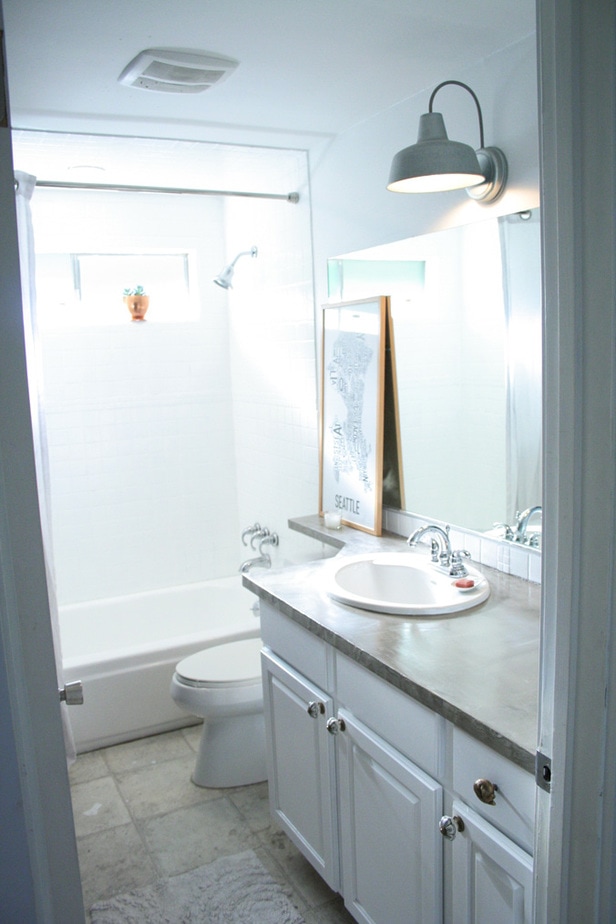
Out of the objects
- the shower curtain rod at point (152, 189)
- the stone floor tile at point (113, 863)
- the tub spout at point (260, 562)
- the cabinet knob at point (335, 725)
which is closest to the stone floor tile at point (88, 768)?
the stone floor tile at point (113, 863)

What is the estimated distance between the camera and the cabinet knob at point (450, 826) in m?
1.52

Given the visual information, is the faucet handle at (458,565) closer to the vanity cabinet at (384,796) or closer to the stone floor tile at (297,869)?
the vanity cabinet at (384,796)

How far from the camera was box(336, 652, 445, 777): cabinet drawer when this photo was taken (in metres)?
1.59

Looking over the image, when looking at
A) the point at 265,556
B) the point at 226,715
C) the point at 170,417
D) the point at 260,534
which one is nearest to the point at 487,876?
the point at 226,715

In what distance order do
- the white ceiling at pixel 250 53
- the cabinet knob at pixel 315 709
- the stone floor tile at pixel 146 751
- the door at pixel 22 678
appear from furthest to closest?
the stone floor tile at pixel 146 751 → the cabinet knob at pixel 315 709 → the white ceiling at pixel 250 53 → the door at pixel 22 678

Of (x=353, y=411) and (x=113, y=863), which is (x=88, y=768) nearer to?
(x=113, y=863)

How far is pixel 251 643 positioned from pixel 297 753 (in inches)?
38.0

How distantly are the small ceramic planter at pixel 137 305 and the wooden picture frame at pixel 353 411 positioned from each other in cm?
125

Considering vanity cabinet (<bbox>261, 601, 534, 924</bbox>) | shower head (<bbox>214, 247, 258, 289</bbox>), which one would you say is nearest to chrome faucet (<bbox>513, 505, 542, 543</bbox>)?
vanity cabinet (<bbox>261, 601, 534, 924</bbox>)

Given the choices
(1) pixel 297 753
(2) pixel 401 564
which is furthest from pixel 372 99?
(1) pixel 297 753

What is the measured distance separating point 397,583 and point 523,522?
1.43 feet

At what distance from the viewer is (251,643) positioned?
3.14 metres

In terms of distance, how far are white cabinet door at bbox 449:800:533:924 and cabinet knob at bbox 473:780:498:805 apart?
0.06 metres

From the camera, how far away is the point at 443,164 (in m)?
1.90
